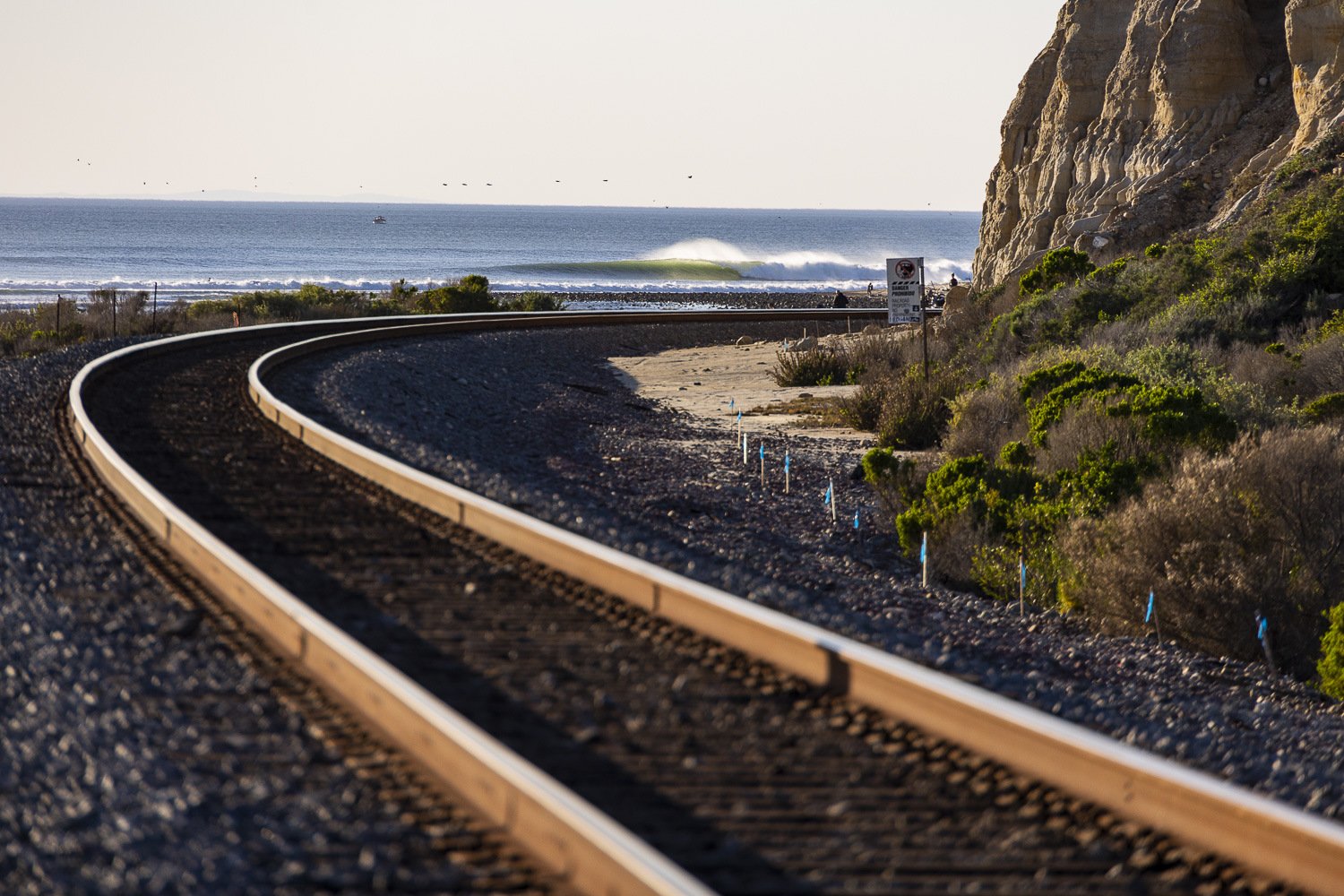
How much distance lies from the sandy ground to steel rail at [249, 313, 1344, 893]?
1486 cm

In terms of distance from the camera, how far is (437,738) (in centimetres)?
601

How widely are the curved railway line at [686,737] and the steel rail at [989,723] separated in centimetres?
1

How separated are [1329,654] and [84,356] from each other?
19710 mm

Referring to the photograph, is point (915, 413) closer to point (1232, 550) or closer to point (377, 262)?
point (1232, 550)

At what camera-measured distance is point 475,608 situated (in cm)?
870

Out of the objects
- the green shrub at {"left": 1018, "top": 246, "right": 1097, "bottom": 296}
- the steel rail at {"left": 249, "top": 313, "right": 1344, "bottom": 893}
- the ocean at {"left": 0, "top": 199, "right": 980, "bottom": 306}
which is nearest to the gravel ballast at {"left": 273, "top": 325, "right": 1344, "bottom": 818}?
the steel rail at {"left": 249, "top": 313, "right": 1344, "bottom": 893}

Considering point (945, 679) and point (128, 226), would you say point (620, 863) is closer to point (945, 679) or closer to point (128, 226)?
point (945, 679)

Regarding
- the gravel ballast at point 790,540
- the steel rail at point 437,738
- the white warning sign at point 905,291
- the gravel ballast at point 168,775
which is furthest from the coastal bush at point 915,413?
the gravel ballast at point 168,775

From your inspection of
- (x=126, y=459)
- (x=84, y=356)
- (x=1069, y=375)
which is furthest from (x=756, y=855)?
(x=84, y=356)

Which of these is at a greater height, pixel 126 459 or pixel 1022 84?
pixel 1022 84

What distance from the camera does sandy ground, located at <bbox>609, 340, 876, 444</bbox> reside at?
25.5 m

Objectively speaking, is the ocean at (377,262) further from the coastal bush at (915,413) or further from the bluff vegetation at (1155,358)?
the coastal bush at (915,413)

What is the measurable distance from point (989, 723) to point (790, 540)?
8.42m

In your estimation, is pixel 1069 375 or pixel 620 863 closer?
pixel 620 863
